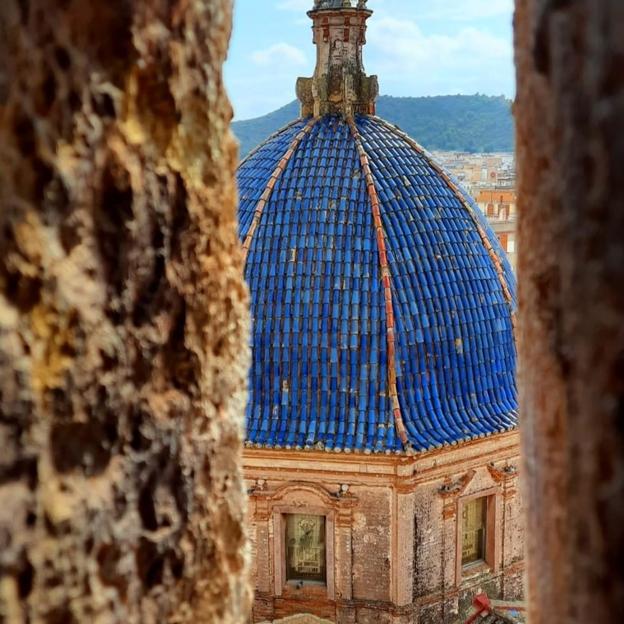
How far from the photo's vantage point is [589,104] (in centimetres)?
112

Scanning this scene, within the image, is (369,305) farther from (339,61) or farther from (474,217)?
(339,61)

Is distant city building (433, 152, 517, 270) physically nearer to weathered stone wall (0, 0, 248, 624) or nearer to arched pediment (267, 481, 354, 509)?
arched pediment (267, 481, 354, 509)

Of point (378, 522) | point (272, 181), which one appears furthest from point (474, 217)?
point (378, 522)

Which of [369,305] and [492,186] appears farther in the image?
[492,186]

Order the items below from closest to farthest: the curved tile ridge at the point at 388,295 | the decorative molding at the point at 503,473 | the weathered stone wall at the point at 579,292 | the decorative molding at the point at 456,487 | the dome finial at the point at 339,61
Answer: the weathered stone wall at the point at 579,292 → the curved tile ridge at the point at 388,295 → the decorative molding at the point at 456,487 → the decorative molding at the point at 503,473 → the dome finial at the point at 339,61

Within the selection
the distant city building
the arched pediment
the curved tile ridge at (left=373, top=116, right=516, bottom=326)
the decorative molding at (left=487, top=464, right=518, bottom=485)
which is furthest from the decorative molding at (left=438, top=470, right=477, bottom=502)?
the distant city building

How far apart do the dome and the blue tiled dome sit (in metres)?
0.01

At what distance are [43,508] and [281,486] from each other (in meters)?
7.87

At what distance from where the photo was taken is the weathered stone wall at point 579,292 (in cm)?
109

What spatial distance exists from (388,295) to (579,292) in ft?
27.0

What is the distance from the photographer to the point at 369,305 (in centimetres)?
936

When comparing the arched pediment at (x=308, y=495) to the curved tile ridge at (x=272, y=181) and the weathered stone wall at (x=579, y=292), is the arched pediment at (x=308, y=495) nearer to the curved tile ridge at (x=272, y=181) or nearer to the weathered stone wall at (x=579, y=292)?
the curved tile ridge at (x=272, y=181)

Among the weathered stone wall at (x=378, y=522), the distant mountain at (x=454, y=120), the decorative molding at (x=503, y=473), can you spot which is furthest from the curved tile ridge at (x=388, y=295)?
the distant mountain at (x=454, y=120)

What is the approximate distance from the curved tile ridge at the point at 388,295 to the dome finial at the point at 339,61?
90 centimetres
